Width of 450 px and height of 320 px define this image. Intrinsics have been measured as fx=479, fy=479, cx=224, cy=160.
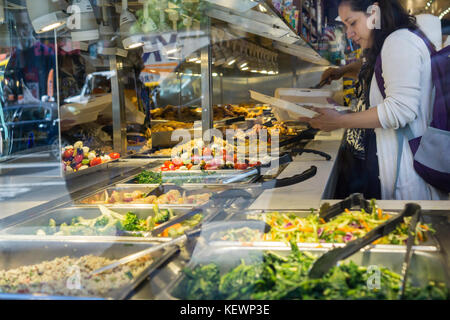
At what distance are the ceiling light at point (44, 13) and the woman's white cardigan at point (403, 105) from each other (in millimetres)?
1630

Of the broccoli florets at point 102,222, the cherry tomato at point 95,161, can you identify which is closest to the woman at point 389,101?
the broccoli florets at point 102,222

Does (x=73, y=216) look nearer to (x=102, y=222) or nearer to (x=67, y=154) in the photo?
(x=102, y=222)

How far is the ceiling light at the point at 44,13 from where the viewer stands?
2426 millimetres

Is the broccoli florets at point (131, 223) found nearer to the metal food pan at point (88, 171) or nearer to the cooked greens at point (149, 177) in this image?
the cooked greens at point (149, 177)

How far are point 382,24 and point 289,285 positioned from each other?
1246 millimetres

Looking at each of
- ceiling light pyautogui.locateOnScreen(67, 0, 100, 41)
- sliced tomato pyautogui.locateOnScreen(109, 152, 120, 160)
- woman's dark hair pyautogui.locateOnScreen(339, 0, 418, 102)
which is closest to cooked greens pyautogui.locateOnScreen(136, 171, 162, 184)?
sliced tomato pyautogui.locateOnScreen(109, 152, 120, 160)

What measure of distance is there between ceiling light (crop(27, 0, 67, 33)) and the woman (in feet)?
4.76

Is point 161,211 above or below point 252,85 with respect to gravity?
below

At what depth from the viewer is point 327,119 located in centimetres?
190

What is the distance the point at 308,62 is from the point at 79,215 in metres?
1.15

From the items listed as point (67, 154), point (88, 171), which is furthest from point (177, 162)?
point (67, 154)
